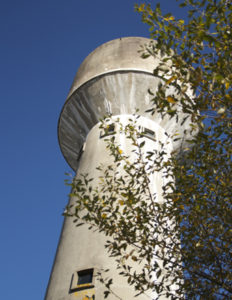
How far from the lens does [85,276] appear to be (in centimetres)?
747

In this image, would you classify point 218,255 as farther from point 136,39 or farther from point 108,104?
point 136,39

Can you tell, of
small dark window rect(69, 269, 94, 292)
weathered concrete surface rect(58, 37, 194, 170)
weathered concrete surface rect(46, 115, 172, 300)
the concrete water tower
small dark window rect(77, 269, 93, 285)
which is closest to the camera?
weathered concrete surface rect(46, 115, 172, 300)

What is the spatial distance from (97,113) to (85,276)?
5700 mm

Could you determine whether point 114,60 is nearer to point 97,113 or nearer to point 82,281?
point 97,113

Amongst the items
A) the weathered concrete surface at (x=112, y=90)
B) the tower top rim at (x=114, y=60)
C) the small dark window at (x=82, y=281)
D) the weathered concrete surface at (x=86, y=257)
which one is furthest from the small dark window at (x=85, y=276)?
the tower top rim at (x=114, y=60)

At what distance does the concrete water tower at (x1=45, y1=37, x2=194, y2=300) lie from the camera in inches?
322

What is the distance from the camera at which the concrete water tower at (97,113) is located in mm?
8172

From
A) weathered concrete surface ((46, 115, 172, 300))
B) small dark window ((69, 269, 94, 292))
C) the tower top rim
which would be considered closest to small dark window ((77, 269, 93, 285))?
small dark window ((69, 269, 94, 292))

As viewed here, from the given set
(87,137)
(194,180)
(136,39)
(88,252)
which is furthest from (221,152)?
(136,39)

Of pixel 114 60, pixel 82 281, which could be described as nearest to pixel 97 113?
pixel 114 60

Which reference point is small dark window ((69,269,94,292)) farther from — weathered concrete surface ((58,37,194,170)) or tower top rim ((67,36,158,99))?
tower top rim ((67,36,158,99))

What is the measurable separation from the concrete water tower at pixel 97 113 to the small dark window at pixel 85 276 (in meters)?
0.23

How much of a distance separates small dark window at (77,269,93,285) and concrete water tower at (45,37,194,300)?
9.0 inches

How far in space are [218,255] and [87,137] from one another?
7.60 meters
